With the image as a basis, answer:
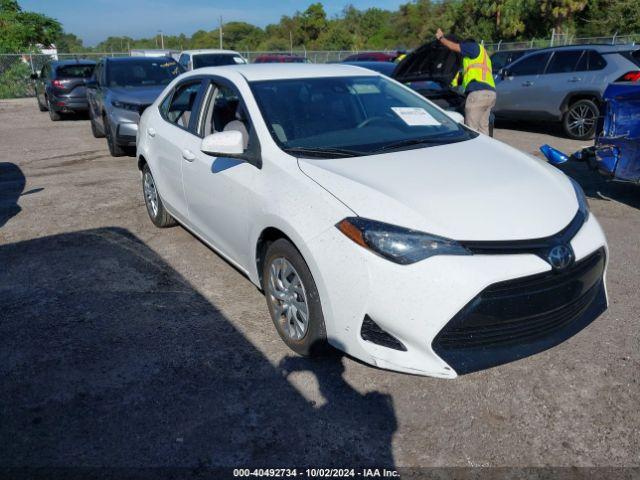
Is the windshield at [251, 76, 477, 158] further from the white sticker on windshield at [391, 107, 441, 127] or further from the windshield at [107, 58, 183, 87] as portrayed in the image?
the windshield at [107, 58, 183, 87]

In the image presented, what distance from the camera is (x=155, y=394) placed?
2965 mm

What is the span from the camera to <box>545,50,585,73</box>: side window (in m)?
10.2

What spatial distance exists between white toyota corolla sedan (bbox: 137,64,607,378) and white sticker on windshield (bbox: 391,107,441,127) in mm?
14

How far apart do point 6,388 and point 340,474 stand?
1936 millimetres

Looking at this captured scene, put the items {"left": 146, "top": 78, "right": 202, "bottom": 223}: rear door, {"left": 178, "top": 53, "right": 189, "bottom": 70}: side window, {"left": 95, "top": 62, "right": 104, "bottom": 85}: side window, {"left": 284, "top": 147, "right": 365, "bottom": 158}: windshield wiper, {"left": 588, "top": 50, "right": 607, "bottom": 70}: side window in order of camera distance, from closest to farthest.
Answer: {"left": 284, "top": 147, "right": 365, "bottom": 158}: windshield wiper
{"left": 146, "top": 78, "right": 202, "bottom": 223}: rear door
{"left": 588, "top": 50, "right": 607, "bottom": 70}: side window
{"left": 95, "top": 62, "right": 104, "bottom": 85}: side window
{"left": 178, "top": 53, "right": 189, "bottom": 70}: side window

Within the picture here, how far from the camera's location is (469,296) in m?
2.48

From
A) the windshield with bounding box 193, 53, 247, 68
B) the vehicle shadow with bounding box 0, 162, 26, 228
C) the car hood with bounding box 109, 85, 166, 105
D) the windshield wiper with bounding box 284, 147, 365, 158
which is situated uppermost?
the windshield with bounding box 193, 53, 247, 68

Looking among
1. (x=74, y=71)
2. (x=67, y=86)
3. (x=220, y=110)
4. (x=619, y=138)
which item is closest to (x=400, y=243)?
(x=220, y=110)

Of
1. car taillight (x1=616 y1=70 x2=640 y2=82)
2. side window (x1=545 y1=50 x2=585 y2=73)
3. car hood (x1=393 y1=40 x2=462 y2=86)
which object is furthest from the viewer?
side window (x1=545 y1=50 x2=585 y2=73)

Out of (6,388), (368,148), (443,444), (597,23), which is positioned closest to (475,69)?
(368,148)

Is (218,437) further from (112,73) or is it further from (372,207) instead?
(112,73)

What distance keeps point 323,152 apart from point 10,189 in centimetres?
599

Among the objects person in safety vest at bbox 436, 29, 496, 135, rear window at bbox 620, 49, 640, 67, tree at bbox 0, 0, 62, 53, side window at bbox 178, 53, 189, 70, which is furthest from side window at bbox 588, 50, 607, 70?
tree at bbox 0, 0, 62, 53

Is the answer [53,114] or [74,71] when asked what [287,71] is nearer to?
[74,71]
